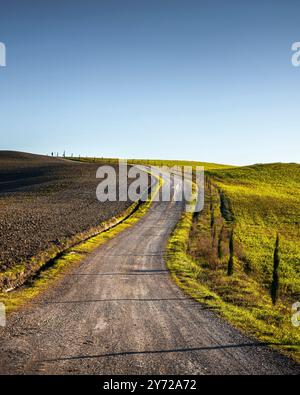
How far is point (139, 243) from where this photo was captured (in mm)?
30875

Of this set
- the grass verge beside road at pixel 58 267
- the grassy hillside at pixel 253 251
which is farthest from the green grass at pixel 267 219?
the grass verge beside road at pixel 58 267

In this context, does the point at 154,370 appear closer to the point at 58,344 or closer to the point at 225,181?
the point at 58,344

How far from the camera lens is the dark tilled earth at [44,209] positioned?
86.0ft

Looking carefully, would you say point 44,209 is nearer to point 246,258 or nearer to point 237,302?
point 246,258

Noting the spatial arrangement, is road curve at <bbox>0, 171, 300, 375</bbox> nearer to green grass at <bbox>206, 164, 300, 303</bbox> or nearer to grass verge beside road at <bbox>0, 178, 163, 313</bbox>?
grass verge beside road at <bbox>0, 178, 163, 313</bbox>

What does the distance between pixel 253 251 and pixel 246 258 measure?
2.73 m

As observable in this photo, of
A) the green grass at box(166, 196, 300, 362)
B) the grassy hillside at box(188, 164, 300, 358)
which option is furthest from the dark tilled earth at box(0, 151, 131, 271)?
the grassy hillside at box(188, 164, 300, 358)

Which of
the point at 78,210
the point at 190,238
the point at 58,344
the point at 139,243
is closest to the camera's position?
the point at 58,344

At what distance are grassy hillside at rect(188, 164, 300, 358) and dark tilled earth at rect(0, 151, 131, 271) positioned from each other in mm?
9896

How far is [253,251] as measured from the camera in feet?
117

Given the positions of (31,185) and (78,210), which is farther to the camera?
(31,185)

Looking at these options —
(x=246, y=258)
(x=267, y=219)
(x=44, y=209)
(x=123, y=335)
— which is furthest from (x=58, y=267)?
(x=267, y=219)
